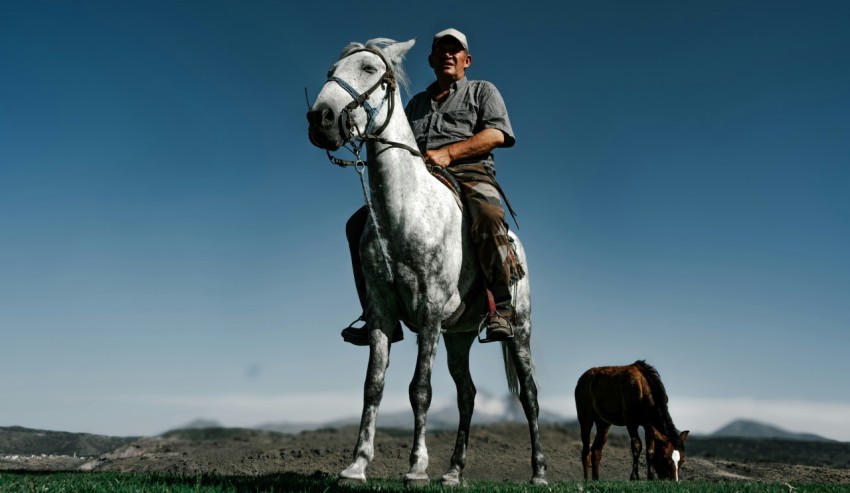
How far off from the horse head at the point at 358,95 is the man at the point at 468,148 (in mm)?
1035

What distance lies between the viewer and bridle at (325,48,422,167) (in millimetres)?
5266

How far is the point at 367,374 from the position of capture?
5.64m

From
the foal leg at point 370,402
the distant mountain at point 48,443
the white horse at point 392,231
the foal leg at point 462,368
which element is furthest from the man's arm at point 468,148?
the distant mountain at point 48,443

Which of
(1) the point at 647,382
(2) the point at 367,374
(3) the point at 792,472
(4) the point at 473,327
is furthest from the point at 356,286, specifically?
(3) the point at 792,472

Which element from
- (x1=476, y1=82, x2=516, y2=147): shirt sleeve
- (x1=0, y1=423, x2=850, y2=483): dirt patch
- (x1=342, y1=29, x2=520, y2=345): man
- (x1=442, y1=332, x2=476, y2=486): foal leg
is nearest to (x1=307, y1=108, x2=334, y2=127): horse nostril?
(x1=342, y1=29, x2=520, y2=345): man

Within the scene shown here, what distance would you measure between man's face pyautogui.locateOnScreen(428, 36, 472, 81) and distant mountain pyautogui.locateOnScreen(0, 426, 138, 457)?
11.3 m

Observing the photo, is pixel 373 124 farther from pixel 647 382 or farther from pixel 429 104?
pixel 647 382

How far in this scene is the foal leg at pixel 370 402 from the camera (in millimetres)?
5266

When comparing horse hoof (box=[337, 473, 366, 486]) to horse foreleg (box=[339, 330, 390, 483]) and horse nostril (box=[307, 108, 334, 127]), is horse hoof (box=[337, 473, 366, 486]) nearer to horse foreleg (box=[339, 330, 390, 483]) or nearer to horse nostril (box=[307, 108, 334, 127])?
horse foreleg (box=[339, 330, 390, 483])

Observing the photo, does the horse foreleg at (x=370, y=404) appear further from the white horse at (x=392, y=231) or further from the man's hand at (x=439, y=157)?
the man's hand at (x=439, y=157)

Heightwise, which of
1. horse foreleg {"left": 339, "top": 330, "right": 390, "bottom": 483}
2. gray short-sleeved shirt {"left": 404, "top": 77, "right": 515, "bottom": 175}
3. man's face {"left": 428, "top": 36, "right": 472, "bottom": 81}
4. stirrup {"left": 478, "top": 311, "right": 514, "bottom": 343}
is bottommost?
horse foreleg {"left": 339, "top": 330, "right": 390, "bottom": 483}

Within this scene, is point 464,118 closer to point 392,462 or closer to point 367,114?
point 367,114

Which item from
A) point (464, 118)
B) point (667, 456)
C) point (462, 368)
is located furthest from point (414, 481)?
point (667, 456)

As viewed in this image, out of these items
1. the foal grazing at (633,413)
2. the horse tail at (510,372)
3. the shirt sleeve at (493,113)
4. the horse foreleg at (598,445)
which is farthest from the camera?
the horse foreleg at (598,445)
